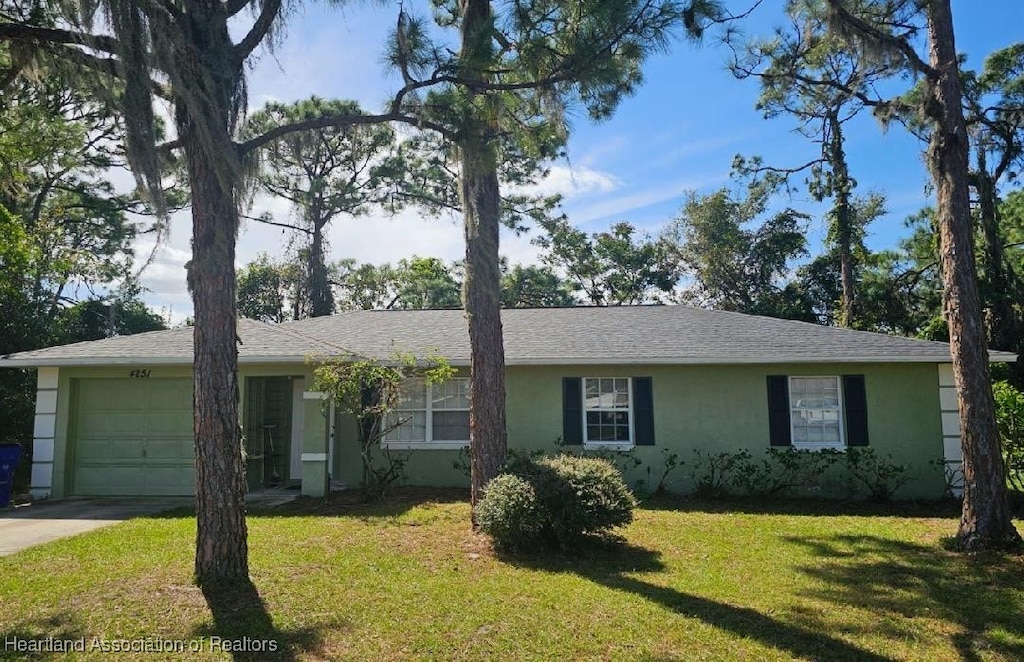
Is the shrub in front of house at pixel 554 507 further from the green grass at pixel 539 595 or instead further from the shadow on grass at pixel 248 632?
the shadow on grass at pixel 248 632

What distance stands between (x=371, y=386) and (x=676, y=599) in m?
6.10

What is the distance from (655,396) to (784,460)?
7.62 feet

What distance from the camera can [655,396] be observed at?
37.6 feet

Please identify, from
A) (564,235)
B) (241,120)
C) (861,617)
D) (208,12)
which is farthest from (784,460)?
(564,235)

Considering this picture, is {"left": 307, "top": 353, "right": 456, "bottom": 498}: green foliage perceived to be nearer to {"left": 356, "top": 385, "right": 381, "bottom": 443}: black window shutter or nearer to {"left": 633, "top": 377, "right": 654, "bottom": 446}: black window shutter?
{"left": 356, "top": 385, "right": 381, "bottom": 443}: black window shutter

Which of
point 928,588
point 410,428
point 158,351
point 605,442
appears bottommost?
point 928,588

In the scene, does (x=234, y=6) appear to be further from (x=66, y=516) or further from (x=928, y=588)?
(x=928, y=588)

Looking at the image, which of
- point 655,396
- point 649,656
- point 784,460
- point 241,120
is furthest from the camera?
point 655,396

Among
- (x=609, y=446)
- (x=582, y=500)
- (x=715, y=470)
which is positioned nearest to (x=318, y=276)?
(x=609, y=446)

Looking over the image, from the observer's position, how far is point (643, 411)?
11.4m

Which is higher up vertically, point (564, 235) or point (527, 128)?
point (564, 235)

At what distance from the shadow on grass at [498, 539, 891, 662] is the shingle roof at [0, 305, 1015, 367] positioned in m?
4.61

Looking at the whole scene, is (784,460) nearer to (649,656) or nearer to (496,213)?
(496,213)

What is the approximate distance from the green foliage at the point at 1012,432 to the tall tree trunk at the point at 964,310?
12.8ft
